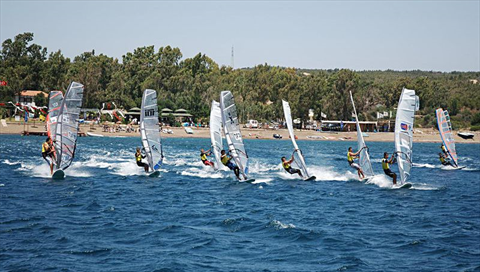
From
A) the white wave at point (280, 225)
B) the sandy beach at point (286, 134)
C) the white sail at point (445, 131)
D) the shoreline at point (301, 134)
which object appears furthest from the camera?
the shoreline at point (301, 134)

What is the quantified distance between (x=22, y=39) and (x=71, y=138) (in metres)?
87.5

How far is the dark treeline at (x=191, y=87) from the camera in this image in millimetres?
98000

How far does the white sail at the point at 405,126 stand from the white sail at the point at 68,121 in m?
15.4

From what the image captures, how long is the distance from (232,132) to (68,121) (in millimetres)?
8128

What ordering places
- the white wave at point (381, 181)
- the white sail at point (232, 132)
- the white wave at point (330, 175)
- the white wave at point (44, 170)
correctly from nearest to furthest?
the white sail at point (232, 132) → the white wave at point (381, 181) → the white wave at point (44, 170) → the white wave at point (330, 175)

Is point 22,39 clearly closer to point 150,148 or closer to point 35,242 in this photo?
point 150,148

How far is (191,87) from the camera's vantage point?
346 ft

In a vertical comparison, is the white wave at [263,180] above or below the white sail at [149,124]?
below

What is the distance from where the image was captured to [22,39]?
10644 centimetres

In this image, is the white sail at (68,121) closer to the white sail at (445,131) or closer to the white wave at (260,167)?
the white wave at (260,167)

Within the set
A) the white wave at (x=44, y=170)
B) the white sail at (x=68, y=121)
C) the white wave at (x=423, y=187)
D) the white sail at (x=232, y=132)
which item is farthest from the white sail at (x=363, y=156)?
the white wave at (x=44, y=170)

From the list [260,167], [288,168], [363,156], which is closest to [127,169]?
[260,167]

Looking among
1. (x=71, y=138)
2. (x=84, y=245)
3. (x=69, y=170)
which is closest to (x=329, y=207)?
(x=84, y=245)

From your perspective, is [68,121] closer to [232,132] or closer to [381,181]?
[232,132]
